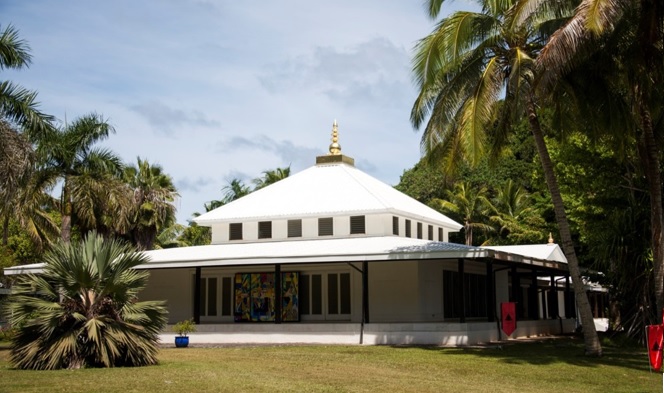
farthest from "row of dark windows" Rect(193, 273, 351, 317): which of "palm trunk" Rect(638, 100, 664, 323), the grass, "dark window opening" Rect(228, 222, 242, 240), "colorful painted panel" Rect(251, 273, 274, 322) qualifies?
"palm trunk" Rect(638, 100, 664, 323)

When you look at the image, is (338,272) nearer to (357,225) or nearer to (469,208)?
(357,225)

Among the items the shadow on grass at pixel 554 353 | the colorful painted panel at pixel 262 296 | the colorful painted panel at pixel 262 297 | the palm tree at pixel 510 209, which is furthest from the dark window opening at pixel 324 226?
the palm tree at pixel 510 209

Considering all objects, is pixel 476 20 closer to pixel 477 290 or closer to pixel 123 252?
pixel 123 252

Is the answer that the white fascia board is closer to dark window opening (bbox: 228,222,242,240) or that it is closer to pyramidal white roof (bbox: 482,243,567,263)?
dark window opening (bbox: 228,222,242,240)

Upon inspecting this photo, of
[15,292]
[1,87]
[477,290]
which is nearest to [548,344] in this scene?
[477,290]

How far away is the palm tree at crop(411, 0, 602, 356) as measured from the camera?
20922mm

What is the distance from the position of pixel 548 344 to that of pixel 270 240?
12.3 m

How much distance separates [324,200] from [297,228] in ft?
5.59

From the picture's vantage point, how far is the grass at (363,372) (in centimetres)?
1473

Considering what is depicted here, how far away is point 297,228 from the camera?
33.3 meters

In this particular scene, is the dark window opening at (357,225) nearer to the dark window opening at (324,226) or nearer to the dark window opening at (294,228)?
the dark window opening at (324,226)

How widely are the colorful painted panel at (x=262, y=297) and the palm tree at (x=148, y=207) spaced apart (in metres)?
12.9

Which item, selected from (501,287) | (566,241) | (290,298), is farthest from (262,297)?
(566,241)

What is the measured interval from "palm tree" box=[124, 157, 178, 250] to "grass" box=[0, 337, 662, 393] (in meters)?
19.8
